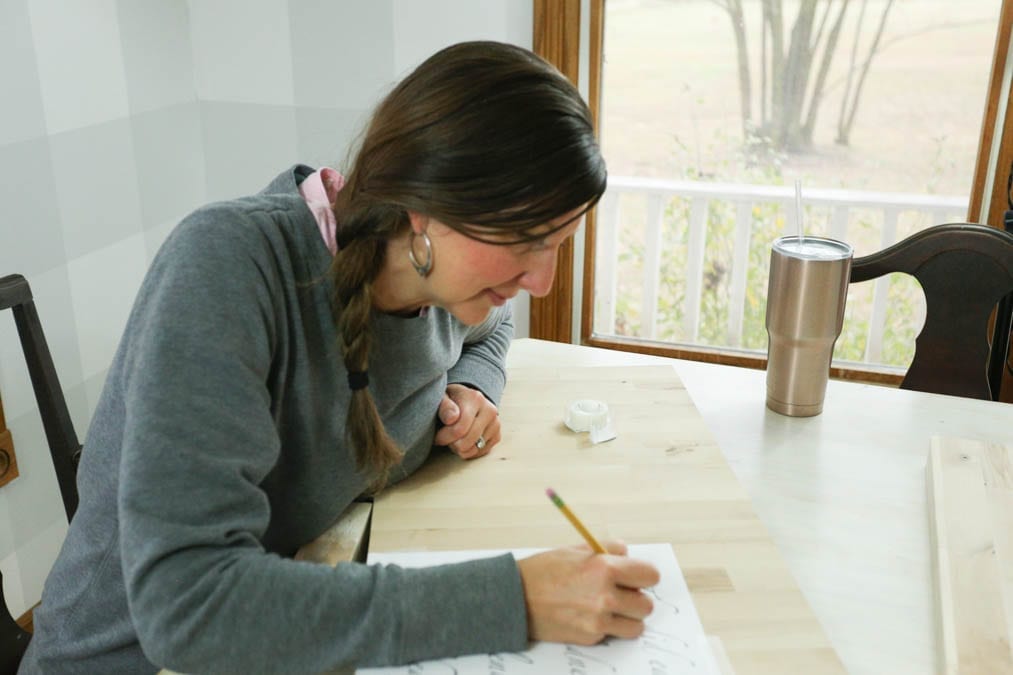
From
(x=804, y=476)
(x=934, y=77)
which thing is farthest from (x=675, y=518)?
(x=934, y=77)

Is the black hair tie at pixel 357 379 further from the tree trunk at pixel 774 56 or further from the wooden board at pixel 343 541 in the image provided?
the tree trunk at pixel 774 56

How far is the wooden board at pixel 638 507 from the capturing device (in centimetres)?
88

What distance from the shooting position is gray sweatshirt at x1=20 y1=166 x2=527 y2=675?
784 mm

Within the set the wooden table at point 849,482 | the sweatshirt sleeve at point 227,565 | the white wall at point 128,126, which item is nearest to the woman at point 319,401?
the sweatshirt sleeve at point 227,565

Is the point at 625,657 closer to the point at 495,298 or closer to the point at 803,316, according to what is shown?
the point at 495,298

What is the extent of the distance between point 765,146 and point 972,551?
6.04 ft

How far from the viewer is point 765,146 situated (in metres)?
2.65

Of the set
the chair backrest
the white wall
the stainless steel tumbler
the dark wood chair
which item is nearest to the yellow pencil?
the stainless steel tumbler

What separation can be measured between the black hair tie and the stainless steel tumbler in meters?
0.64

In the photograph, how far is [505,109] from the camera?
2.83 ft

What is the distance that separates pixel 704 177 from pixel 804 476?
173 cm

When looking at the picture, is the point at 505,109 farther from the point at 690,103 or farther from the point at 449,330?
the point at 690,103

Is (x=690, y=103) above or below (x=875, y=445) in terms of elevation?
above

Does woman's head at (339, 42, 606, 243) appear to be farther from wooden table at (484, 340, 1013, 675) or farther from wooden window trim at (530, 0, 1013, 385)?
wooden window trim at (530, 0, 1013, 385)
